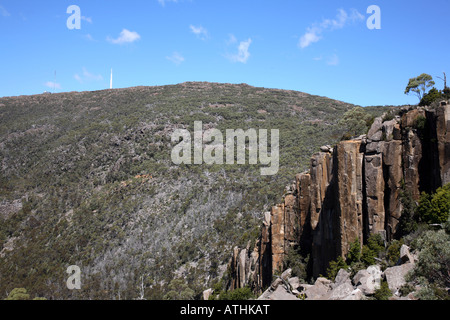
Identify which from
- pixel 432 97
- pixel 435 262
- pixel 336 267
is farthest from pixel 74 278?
pixel 432 97

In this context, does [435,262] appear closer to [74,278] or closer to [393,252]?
[393,252]

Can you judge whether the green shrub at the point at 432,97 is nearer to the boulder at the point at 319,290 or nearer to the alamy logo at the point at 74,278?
the boulder at the point at 319,290

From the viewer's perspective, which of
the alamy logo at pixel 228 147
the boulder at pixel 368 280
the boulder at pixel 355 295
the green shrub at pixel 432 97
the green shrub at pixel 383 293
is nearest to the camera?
the green shrub at pixel 383 293

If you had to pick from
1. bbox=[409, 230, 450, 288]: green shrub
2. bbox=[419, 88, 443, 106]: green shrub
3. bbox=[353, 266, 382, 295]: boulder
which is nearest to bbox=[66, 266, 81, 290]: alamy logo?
bbox=[353, 266, 382, 295]: boulder

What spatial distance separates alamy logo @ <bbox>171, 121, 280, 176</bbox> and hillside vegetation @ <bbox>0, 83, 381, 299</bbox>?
79.8 inches

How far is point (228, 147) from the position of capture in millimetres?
71500

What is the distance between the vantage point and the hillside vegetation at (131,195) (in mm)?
45844

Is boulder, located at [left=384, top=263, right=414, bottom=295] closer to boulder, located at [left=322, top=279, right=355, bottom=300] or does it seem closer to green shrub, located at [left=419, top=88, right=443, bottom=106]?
boulder, located at [left=322, top=279, right=355, bottom=300]

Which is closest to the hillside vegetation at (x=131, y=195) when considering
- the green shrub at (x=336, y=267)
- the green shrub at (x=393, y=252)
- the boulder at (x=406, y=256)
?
the green shrub at (x=336, y=267)

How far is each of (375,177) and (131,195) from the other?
4573 cm

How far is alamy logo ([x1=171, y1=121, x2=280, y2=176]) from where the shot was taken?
66.2 meters

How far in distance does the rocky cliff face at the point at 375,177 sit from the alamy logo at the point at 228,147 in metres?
32.3

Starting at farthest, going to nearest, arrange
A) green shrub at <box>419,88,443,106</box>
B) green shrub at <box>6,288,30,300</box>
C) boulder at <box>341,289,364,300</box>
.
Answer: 1. green shrub at <box>6,288,30,300</box>
2. green shrub at <box>419,88,443,106</box>
3. boulder at <box>341,289,364,300</box>

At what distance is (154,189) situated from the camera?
197ft
